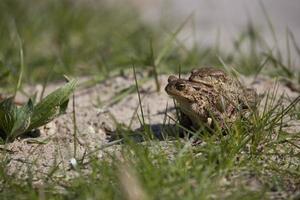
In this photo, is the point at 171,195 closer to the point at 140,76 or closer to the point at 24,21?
the point at 140,76

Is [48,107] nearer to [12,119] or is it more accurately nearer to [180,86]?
[12,119]

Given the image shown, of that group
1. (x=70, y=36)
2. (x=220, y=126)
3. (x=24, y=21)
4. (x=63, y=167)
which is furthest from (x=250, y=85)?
(x=24, y=21)

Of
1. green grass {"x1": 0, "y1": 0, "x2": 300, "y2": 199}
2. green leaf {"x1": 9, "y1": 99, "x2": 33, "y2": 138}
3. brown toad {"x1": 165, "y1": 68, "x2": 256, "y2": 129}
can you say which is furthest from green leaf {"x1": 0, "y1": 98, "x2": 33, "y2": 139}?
brown toad {"x1": 165, "y1": 68, "x2": 256, "y2": 129}

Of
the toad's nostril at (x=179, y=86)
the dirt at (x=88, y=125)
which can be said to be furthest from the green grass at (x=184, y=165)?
the toad's nostril at (x=179, y=86)

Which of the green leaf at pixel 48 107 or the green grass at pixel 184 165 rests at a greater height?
the green leaf at pixel 48 107

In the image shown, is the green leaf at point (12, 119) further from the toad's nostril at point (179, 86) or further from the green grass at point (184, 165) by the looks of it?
the toad's nostril at point (179, 86)

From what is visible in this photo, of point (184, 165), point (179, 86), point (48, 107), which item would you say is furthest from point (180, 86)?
point (48, 107)
